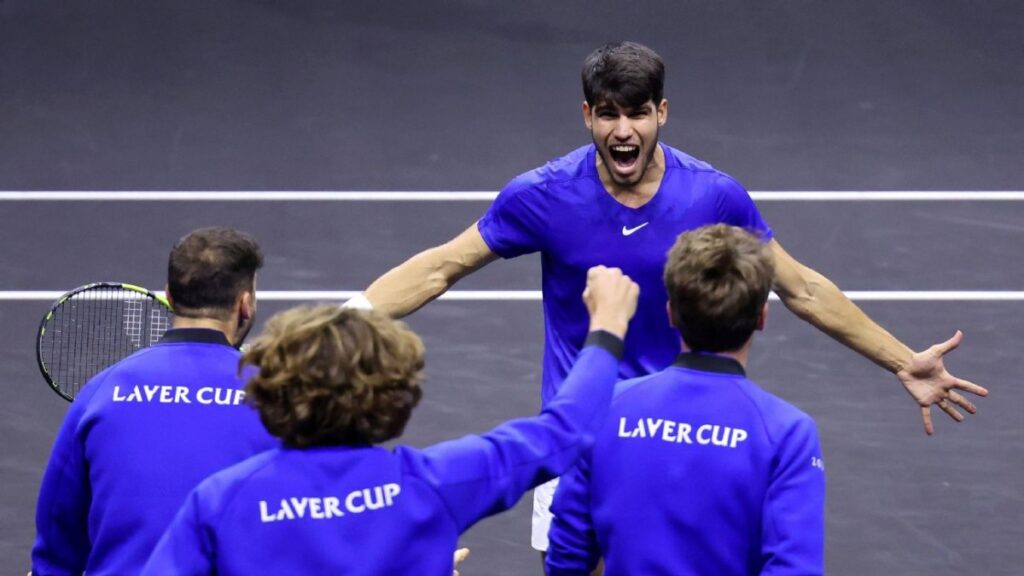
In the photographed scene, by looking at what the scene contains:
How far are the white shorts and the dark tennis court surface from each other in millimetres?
1822

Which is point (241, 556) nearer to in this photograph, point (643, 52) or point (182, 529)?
point (182, 529)

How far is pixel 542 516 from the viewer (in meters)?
7.34

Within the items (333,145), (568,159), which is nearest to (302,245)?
(333,145)

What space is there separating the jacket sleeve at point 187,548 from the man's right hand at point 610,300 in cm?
118

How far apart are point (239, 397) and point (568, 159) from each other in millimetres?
2361

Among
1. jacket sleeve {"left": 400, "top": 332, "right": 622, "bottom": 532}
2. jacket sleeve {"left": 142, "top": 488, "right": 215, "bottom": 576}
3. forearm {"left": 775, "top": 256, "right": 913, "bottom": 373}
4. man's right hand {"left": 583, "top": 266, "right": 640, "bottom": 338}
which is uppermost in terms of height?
man's right hand {"left": 583, "top": 266, "right": 640, "bottom": 338}

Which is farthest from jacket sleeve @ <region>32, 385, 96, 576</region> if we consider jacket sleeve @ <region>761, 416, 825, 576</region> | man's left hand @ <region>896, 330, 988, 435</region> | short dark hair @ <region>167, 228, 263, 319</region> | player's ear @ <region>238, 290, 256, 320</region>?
man's left hand @ <region>896, 330, 988, 435</region>

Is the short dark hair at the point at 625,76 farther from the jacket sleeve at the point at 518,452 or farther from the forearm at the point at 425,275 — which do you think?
the jacket sleeve at the point at 518,452

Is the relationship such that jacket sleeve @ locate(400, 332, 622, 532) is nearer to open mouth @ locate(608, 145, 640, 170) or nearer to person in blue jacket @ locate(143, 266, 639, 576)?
person in blue jacket @ locate(143, 266, 639, 576)

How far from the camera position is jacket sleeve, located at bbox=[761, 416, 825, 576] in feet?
15.8

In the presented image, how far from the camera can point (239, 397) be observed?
523 centimetres

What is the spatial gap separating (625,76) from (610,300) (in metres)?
2.06

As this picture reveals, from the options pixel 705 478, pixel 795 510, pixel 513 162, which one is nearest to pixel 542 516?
pixel 705 478

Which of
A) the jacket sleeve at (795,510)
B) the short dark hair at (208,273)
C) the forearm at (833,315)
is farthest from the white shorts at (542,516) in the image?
the jacket sleeve at (795,510)
